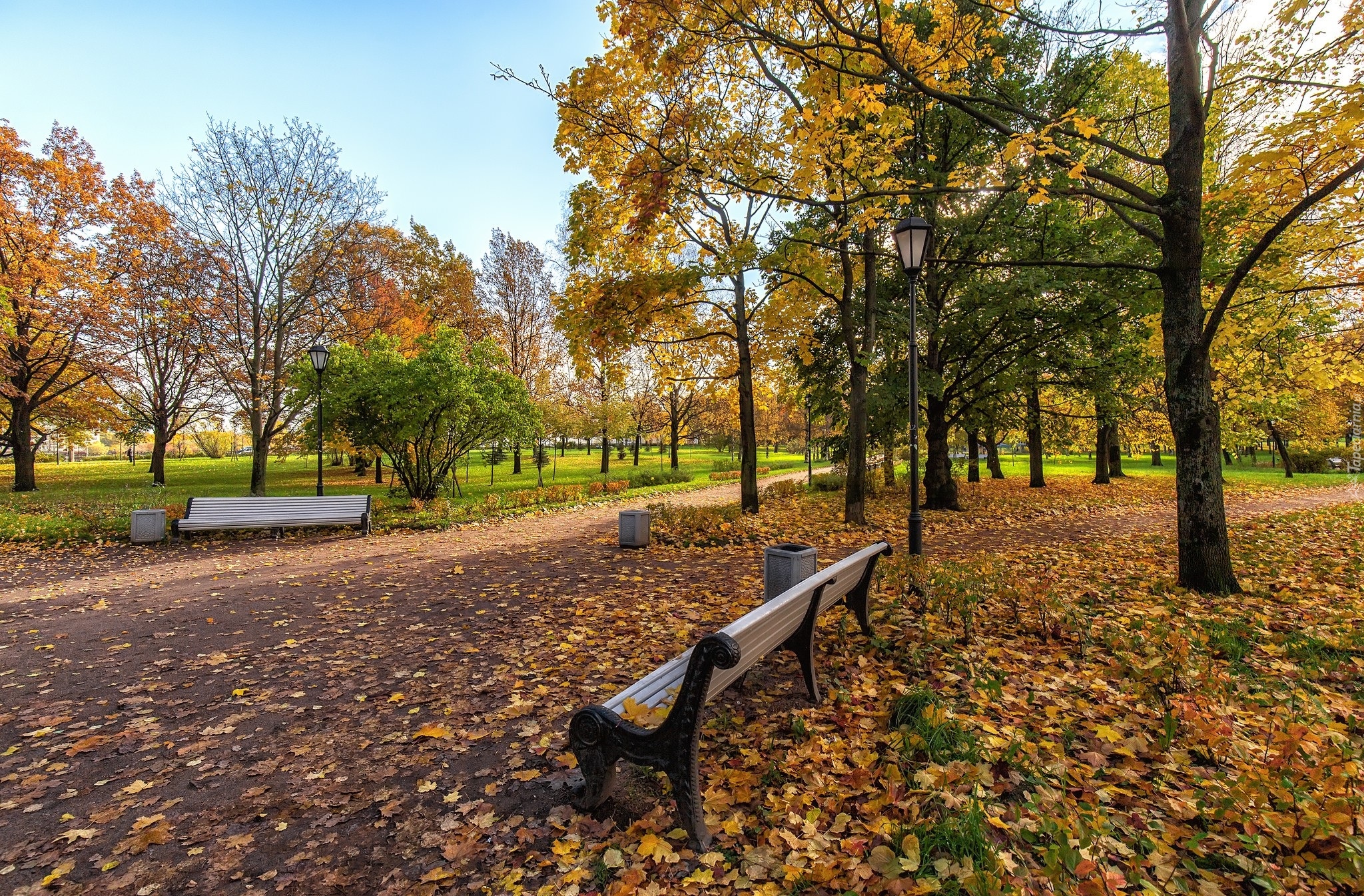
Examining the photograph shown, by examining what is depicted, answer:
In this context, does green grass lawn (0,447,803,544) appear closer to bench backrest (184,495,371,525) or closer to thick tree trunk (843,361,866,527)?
bench backrest (184,495,371,525)

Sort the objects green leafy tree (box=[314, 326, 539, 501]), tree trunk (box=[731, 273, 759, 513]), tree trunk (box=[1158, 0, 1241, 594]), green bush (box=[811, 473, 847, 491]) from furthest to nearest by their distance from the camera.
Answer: green bush (box=[811, 473, 847, 491])
green leafy tree (box=[314, 326, 539, 501])
tree trunk (box=[731, 273, 759, 513])
tree trunk (box=[1158, 0, 1241, 594])

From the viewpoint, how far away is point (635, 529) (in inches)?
354

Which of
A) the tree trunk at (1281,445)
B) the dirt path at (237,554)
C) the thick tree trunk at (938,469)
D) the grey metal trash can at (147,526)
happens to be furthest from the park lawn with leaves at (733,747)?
the tree trunk at (1281,445)

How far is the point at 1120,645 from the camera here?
398 centimetres

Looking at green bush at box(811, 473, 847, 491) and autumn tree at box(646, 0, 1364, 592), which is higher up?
autumn tree at box(646, 0, 1364, 592)

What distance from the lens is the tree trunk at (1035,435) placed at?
14.6 metres

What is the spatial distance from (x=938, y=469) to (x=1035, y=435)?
284 inches

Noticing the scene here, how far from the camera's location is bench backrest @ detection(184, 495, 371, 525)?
1023 centimetres

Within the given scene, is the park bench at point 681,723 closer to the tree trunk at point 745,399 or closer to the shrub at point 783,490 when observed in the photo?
the tree trunk at point 745,399

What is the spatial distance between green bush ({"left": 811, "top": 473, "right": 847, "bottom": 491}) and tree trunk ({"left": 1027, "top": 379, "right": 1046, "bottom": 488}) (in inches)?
213

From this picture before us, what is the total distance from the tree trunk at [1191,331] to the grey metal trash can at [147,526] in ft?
49.5

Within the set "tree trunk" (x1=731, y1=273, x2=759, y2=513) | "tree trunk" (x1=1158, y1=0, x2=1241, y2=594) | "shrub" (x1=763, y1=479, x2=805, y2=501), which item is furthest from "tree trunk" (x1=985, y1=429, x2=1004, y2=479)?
"tree trunk" (x1=1158, y1=0, x2=1241, y2=594)

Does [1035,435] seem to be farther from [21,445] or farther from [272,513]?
[21,445]

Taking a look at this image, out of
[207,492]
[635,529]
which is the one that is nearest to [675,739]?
[635,529]
